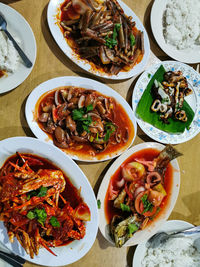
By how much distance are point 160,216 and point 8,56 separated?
2670 millimetres

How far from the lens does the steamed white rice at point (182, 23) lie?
3271 mm

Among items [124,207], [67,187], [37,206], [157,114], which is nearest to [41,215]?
[37,206]

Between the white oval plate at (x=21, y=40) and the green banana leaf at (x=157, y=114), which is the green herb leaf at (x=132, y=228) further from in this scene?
the white oval plate at (x=21, y=40)

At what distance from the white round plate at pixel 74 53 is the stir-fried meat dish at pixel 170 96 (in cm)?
33

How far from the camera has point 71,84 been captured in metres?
3.00

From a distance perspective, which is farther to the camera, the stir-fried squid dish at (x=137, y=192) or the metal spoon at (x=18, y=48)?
the stir-fried squid dish at (x=137, y=192)

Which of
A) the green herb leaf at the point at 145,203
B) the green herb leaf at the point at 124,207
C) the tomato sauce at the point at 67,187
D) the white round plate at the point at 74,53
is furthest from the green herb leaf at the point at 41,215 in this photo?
the white round plate at the point at 74,53

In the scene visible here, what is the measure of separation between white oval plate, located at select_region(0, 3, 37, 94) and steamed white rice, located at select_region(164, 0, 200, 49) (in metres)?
1.73

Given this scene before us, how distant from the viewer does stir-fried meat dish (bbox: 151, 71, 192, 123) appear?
10.6 ft

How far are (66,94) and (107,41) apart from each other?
2.57 feet

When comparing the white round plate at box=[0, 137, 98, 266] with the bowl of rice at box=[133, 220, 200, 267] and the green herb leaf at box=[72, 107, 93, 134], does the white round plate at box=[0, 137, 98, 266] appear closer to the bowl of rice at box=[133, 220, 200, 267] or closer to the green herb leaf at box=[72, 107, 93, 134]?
the green herb leaf at box=[72, 107, 93, 134]

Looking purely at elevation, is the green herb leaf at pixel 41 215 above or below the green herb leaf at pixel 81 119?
below

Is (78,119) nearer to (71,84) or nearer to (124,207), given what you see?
→ (71,84)

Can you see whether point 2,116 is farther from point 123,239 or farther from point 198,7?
point 198,7
